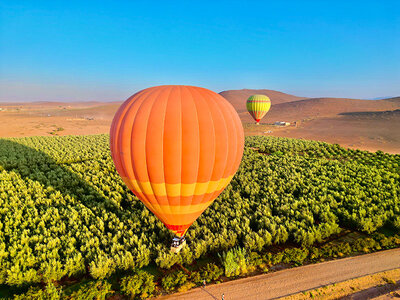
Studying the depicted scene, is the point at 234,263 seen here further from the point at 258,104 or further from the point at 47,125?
the point at 47,125

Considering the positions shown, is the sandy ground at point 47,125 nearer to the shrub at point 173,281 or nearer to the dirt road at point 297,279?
the shrub at point 173,281

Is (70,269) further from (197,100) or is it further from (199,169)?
(197,100)

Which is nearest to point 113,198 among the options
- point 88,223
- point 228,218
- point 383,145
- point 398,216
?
point 88,223

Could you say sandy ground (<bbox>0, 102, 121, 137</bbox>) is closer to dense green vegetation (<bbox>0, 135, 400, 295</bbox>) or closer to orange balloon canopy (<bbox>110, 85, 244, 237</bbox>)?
dense green vegetation (<bbox>0, 135, 400, 295</bbox>)

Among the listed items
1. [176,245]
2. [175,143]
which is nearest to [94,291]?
[176,245]

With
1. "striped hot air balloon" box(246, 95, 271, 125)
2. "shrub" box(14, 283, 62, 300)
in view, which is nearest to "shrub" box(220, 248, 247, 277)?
"shrub" box(14, 283, 62, 300)

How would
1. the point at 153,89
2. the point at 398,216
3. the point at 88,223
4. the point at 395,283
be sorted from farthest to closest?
the point at 398,216, the point at 88,223, the point at 395,283, the point at 153,89

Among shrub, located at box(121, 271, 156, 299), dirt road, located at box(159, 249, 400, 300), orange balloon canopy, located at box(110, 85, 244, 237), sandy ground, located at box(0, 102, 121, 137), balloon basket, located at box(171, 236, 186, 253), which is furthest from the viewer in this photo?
sandy ground, located at box(0, 102, 121, 137)
